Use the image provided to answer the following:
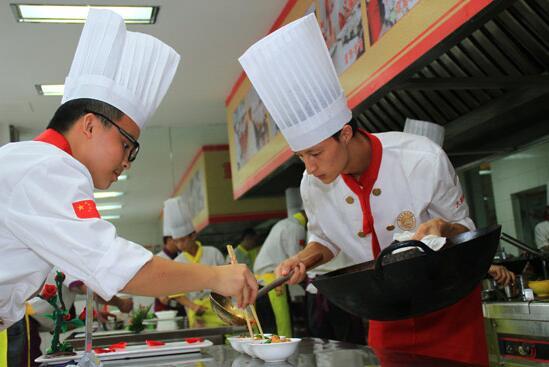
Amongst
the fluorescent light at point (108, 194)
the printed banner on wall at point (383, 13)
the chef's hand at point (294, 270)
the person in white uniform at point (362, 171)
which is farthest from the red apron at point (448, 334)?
the fluorescent light at point (108, 194)

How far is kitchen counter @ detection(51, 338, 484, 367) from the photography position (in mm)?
1560

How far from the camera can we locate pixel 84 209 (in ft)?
4.78

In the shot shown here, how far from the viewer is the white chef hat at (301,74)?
224 cm

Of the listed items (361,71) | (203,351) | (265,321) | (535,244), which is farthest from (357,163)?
(265,321)

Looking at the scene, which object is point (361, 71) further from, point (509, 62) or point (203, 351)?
point (203, 351)

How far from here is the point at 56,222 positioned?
4.70ft

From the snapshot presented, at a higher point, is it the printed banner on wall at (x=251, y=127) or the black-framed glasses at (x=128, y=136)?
the printed banner on wall at (x=251, y=127)

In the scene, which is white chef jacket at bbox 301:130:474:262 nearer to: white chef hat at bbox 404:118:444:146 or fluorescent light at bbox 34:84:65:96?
white chef hat at bbox 404:118:444:146

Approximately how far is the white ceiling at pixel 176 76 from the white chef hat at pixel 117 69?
2449 millimetres

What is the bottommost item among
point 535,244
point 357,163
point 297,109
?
point 535,244

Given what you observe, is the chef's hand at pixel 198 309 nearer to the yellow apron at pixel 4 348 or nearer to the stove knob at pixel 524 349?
the yellow apron at pixel 4 348

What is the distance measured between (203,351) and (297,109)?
886mm

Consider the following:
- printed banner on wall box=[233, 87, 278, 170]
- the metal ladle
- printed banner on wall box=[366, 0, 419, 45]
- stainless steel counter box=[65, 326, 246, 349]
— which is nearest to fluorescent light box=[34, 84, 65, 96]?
printed banner on wall box=[233, 87, 278, 170]

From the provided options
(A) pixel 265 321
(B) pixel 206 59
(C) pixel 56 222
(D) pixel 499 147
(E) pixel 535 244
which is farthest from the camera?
(B) pixel 206 59
